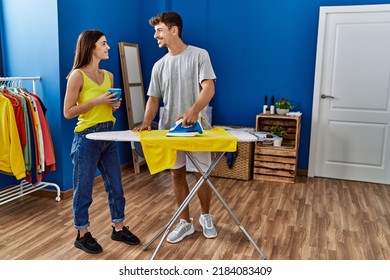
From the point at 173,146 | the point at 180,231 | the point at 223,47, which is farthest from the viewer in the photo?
the point at 223,47

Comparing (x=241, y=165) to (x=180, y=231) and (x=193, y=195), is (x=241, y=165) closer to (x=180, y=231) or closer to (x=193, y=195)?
(x=180, y=231)

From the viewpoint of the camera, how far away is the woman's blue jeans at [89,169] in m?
2.23

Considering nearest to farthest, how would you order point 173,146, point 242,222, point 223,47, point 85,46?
point 173,146 < point 85,46 < point 242,222 < point 223,47

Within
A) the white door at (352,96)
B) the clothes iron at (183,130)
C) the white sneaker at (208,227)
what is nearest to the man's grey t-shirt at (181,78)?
the clothes iron at (183,130)

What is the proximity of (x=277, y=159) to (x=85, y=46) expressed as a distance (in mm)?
2512

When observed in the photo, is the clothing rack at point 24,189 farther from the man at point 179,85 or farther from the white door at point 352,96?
the white door at point 352,96

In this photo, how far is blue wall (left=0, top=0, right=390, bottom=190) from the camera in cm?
332

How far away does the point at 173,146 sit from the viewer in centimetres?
207

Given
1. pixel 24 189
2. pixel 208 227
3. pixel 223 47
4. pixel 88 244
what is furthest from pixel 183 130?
pixel 223 47

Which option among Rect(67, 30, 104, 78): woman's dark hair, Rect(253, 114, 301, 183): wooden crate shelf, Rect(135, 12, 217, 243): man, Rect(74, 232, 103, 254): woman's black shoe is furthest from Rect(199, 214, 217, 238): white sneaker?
Rect(253, 114, 301, 183): wooden crate shelf

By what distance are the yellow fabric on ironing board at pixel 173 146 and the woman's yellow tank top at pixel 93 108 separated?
31 centimetres

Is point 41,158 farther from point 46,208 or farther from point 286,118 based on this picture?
point 286,118

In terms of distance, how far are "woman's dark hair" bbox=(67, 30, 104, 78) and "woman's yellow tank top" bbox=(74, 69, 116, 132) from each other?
0.08m

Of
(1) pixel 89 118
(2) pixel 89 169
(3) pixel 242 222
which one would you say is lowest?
(3) pixel 242 222
